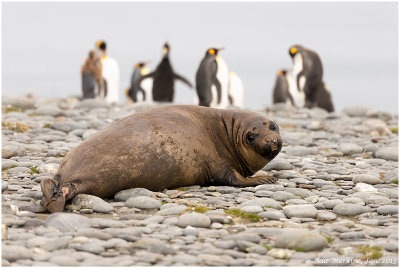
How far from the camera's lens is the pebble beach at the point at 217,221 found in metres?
4.46

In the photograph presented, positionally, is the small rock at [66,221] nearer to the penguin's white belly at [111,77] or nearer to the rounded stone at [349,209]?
the rounded stone at [349,209]

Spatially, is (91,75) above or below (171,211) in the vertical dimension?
above

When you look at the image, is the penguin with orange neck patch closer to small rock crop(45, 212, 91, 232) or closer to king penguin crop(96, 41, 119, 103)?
king penguin crop(96, 41, 119, 103)

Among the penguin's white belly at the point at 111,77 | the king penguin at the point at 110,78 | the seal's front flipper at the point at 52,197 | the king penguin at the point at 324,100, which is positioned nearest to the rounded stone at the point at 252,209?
the seal's front flipper at the point at 52,197

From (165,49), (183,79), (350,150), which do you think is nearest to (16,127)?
(350,150)

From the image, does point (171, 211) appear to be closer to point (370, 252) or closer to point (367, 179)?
point (370, 252)

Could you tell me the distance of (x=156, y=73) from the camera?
23062 mm

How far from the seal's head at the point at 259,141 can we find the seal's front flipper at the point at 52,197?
97.0 inches

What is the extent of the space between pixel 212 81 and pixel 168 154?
13.1m

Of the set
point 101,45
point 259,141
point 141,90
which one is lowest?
point 141,90

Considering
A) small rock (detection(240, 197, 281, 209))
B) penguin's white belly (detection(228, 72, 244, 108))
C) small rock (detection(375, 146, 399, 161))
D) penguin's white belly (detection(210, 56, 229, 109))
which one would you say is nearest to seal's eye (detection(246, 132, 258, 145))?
small rock (detection(240, 197, 281, 209))

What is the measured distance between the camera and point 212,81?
1962 centimetres

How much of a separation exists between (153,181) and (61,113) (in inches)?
332

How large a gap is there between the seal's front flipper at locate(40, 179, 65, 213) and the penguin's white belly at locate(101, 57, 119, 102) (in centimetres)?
2092
